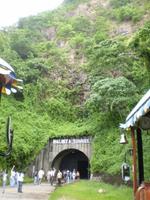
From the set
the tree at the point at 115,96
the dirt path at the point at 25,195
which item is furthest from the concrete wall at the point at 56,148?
the dirt path at the point at 25,195

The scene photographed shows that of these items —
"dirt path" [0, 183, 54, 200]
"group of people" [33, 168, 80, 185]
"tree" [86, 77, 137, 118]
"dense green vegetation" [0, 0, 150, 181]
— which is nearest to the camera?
"dirt path" [0, 183, 54, 200]

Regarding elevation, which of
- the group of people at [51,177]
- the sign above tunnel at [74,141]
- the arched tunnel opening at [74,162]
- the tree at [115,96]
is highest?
the tree at [115,96]

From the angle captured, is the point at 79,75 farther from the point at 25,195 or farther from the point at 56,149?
the point at 25,195

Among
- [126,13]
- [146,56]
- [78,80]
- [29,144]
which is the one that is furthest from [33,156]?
[126,13]

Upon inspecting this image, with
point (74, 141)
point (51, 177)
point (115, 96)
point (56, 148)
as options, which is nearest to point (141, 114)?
point (115, 96)

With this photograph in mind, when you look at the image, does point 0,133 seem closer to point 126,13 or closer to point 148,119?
point 148,119

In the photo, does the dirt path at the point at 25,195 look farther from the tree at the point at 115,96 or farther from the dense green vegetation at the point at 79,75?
the tree at the point at 115,96

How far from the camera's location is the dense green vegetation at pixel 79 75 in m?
23.2

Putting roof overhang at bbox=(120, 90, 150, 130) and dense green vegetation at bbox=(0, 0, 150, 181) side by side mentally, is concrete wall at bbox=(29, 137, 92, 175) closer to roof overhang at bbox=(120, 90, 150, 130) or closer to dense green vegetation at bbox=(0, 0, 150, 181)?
dense green vegetation at bbox=(0, 0, 150, 181)

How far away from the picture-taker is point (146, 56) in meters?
13.2

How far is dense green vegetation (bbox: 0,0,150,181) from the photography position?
76.1 ft

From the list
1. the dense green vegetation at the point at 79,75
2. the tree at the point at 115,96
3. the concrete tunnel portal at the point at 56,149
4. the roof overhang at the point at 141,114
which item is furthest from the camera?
the concrete tunnel portal at the point at 56,149

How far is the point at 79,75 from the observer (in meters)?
33.2

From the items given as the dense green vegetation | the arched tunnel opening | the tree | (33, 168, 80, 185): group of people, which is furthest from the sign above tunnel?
the arched tunnel opening
